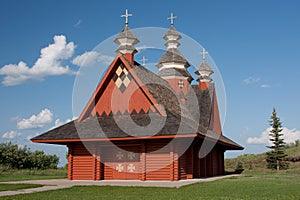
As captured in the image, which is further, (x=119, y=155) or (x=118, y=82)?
(x=118, y=82)

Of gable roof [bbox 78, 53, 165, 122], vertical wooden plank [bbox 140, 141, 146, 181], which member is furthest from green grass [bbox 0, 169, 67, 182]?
vertical wooden plank [bbox 140, 141, 146, 181]

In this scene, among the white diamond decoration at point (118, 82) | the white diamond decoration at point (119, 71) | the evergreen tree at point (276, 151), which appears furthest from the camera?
the evergreen tree at point (276, 151)

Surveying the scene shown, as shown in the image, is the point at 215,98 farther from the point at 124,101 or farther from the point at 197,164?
the point at 124,101

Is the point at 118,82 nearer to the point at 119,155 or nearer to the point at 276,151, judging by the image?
the point at 119,155

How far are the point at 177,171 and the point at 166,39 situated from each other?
47.2 feet

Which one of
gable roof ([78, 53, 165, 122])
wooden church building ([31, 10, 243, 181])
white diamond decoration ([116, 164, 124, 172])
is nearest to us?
wooden church building ([31, 10, 243, 181])

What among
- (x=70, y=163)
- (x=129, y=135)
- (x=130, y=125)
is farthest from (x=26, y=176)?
(x=129, y=135)

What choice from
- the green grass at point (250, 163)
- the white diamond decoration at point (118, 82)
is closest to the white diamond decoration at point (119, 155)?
the white diamond decoration at point (118, 82)

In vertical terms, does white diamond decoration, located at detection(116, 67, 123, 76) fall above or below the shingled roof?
above

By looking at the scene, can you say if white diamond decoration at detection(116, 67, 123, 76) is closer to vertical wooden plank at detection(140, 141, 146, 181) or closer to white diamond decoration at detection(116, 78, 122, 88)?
white diamond decoration at detection(116, 78, 122, 88)

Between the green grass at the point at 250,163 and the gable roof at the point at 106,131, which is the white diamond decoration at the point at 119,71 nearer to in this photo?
the gable roof at the point at 106,131

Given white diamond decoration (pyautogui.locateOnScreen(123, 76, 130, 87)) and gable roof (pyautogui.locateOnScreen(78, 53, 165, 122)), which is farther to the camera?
white diamond decoration (pyautogui.locateOnScreen(123, 76, 130, 87))

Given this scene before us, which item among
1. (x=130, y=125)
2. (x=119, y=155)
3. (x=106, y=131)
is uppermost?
(x=130, y=125)

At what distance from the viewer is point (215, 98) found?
27.8 metres
